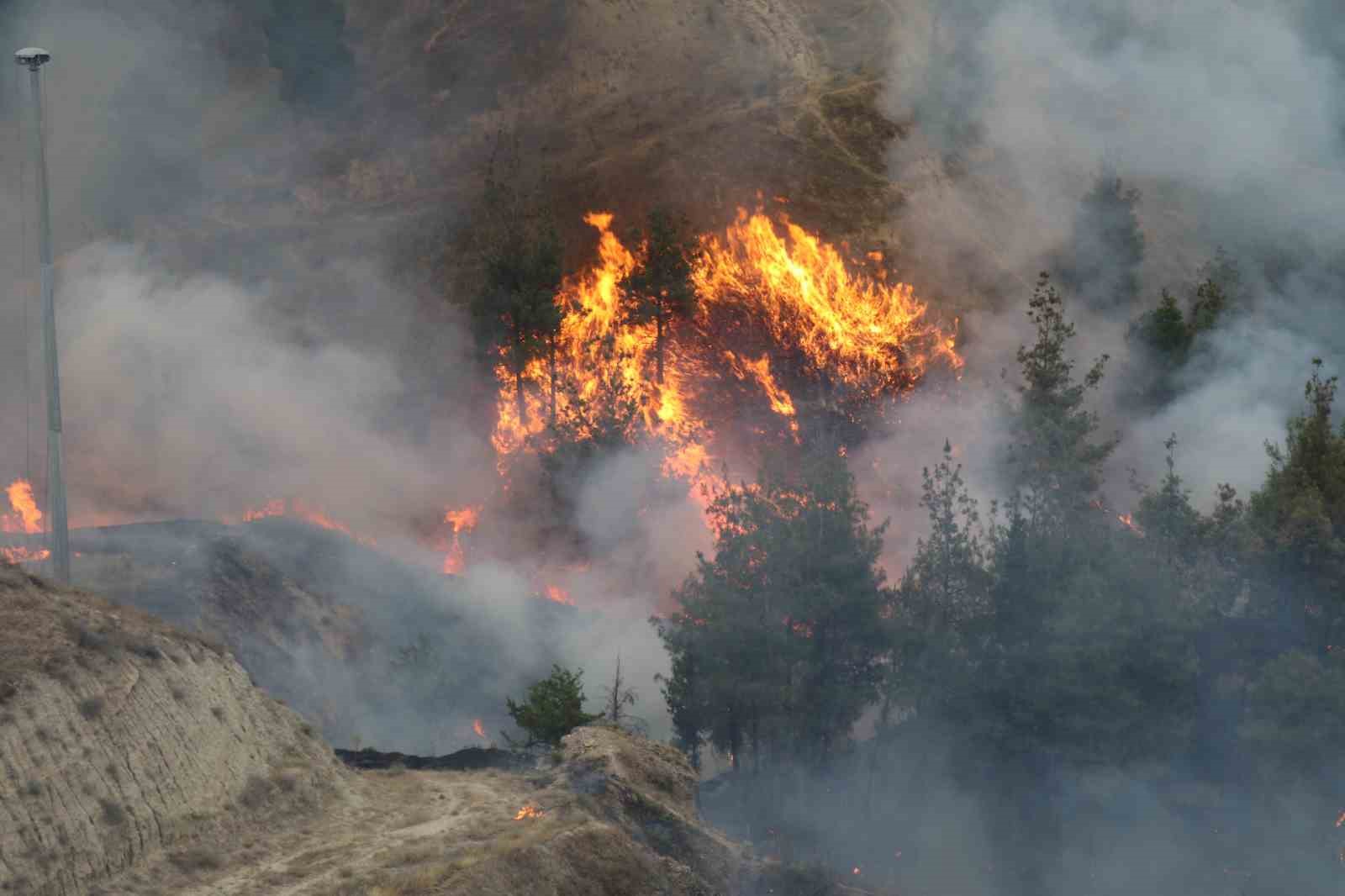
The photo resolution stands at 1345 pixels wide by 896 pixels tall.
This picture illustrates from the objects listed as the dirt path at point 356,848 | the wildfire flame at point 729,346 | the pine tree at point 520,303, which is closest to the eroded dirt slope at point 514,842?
the dirt path at point 356,848

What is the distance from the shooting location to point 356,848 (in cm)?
2438

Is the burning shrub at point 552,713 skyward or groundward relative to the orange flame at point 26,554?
groundward

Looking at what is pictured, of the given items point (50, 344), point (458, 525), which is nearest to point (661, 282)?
point (458, 525)

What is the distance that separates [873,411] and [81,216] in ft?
117

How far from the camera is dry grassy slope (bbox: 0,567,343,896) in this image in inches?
843

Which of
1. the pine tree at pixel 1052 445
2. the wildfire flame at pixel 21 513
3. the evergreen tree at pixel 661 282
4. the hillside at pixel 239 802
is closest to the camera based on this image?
the hillside at pixel 239 802

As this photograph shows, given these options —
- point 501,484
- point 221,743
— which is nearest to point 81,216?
point 501,484

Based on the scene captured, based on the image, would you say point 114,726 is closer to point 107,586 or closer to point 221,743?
point 221,743

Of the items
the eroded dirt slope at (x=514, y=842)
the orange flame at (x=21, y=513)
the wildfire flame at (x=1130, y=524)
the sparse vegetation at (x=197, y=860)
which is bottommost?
the eroded dirt slope at (x=514, y=842)

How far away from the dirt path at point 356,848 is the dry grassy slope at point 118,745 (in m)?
0.39

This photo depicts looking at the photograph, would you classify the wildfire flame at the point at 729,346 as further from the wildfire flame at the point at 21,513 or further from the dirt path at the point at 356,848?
the dirt path at the point at 356,848

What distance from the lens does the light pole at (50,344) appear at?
1178 inches

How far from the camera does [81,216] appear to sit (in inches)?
2657

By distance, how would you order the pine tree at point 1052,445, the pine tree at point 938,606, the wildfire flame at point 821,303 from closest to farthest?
the pine tree at point 938,606
the pine tree at point 1052,445
the wildfire flame at point 821,303
